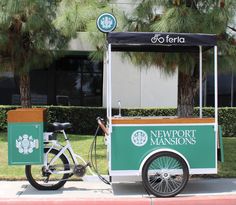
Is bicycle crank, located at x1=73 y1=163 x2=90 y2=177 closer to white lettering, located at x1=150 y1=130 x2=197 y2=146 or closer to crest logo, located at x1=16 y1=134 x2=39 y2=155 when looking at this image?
crest logo, located at x1=16 y1=134 x2=39 y2=155

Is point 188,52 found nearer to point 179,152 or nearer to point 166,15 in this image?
point 166,15

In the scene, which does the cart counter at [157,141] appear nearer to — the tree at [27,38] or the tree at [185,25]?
the tree at [185,25]

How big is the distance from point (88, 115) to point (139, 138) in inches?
329

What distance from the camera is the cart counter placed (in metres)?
6.81

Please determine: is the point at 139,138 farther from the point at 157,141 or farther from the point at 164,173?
the point at 164,173

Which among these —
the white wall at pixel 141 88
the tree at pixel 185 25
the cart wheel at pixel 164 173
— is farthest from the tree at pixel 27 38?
the cart wheel at pixel 164 173

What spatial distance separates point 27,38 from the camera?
12.8 meters

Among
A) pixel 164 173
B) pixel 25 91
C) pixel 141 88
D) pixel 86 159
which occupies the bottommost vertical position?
pixel 86 159

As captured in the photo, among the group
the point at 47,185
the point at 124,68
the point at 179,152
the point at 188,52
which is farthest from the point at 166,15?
the point at 124,68

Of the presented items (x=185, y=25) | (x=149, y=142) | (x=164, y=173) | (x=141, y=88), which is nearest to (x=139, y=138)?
(x=149, y=142)

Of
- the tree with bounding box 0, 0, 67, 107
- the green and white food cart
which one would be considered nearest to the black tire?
the green and white food cart

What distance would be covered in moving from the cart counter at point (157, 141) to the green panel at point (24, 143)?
110 centimetres

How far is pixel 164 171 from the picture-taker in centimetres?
683

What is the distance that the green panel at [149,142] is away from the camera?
6812 millimetres
